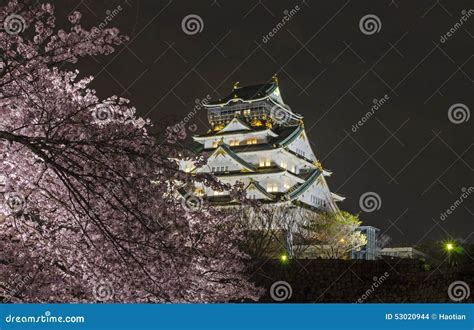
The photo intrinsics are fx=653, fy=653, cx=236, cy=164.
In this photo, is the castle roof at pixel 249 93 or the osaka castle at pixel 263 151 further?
the castle roof at pixel 249 93

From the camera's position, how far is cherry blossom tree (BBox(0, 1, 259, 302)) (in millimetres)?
8500

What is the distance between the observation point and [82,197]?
25.5 ft

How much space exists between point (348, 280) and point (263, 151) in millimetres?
33835

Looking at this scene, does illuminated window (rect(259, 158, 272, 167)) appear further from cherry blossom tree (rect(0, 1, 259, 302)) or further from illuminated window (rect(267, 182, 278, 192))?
cherry blossom tree (rect(0, 1, 259, 302))

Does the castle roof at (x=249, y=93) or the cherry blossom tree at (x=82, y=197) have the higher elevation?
the castle roof at (x=249, y=93)

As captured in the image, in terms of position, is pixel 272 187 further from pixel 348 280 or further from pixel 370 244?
pixel 348 280

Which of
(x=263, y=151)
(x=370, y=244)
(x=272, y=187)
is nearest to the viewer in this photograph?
(x=272, y=187)

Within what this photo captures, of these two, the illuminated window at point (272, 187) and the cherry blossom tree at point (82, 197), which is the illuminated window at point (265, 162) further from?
the cherry blossom tree at point (82, 197)

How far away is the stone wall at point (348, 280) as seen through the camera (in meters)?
22.6

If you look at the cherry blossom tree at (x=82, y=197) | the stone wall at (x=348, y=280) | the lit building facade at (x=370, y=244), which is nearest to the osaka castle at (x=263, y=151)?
the lit building facade at (x=370, y=244)

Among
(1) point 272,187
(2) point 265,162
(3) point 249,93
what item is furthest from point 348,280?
(3) point 249,93

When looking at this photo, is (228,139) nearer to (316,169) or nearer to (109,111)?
(316,169)

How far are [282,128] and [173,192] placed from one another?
2100 inches

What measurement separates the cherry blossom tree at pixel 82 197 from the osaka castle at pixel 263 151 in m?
37.2
